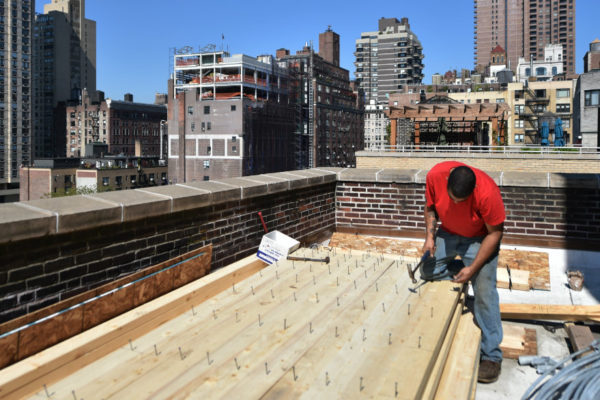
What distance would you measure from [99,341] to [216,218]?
253 centimetres

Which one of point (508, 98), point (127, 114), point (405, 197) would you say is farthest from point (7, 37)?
point (405, 197)

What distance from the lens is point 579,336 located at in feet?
15.4

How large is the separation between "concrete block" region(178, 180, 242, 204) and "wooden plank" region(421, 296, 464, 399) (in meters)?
2.84

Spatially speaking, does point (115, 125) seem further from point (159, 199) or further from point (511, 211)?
point (159, 199)

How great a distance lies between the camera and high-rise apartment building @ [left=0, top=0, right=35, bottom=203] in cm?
10206

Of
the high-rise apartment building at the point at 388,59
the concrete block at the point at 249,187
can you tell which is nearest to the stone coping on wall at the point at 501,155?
the concrete block at the point at 249,187

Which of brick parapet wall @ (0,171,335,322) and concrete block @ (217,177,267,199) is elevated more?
concrete block @ (217,177,267,199)

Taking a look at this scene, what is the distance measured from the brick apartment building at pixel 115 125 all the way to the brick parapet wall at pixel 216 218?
112 meters

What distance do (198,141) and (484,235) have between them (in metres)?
77.7

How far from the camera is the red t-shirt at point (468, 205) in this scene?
13.0 ft

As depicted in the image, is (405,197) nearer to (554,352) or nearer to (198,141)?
(554,352)

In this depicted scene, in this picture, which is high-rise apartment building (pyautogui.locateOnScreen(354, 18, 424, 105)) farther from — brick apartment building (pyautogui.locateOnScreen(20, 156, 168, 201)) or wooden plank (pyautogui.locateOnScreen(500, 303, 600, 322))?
wooden plank (pyautogui.locateOnScreen(500, 303, 600, 322))

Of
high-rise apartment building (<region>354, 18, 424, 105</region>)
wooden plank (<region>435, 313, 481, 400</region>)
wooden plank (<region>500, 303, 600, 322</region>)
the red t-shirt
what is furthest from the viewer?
high-rise apartment building (<region>354, 18, 424, 105</region>)

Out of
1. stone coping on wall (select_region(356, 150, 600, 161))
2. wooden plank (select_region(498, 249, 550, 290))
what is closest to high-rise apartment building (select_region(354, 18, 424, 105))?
stone coping on wall (select_region(356, 150, 600, 161))
